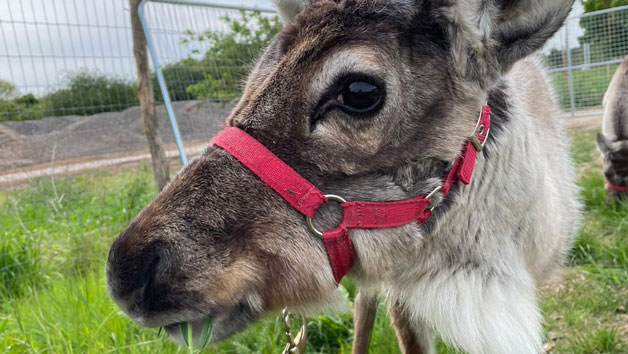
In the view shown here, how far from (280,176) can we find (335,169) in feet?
0.62

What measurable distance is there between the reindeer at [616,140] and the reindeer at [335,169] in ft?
14.1

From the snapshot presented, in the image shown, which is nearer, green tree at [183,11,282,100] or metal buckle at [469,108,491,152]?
metal buckle at [469,108,491,152]

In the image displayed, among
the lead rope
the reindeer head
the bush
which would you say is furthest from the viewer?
the bush

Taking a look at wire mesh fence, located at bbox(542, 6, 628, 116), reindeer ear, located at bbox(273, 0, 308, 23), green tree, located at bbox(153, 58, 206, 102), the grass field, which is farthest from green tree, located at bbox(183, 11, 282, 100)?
wire mesh fence, located at bbox(542, 6, 628, 116)

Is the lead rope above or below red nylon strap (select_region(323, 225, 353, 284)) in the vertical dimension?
below

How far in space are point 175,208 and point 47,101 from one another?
487 centimetres

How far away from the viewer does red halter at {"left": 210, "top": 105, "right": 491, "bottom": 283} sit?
5.29 feet

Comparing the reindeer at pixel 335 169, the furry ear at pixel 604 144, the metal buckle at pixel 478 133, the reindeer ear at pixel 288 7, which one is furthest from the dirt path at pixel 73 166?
the reindeer at pixel 335 169

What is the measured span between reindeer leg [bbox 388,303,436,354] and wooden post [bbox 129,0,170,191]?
Result: 3366mm

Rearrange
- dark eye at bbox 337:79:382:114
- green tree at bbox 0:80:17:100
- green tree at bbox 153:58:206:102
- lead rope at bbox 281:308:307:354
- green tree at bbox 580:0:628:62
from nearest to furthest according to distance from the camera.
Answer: dark eye at bbox 337:79:382:114
lead rope at bbox 281:308:307:354
green tree at bbox 0:80:17:100
green tree at bbox 153:58:206:102
green tree at bbox 580:0:628:62

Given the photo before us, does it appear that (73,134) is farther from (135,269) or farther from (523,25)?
(523,25)

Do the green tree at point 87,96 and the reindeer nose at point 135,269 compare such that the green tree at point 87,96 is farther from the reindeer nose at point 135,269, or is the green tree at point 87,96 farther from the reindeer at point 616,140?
the reindeer at point 616,140

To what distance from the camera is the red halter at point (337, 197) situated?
5.29ft

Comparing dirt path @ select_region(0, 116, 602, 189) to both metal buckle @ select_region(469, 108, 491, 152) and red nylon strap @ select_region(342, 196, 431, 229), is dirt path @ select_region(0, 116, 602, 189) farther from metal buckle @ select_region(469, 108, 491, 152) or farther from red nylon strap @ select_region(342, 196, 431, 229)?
red nylon strap @ select_region(342, 196, 431, 229)
